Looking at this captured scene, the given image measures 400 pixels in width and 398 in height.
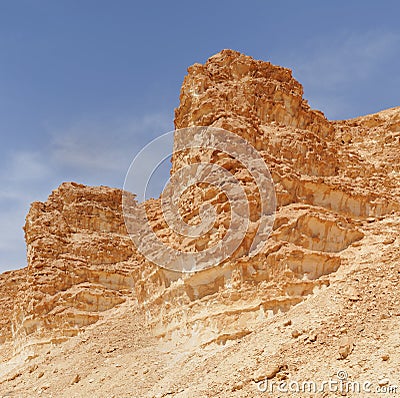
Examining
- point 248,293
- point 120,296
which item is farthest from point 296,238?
point 120,296

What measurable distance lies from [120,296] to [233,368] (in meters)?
23.8

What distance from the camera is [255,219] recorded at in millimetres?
19609

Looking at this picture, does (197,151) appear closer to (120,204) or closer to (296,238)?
(296,238)

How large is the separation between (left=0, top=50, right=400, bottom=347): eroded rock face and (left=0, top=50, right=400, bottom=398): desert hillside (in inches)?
2.5

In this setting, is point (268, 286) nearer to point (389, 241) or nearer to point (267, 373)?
point (389, 241)

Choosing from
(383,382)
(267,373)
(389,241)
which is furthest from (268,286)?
(383,382)

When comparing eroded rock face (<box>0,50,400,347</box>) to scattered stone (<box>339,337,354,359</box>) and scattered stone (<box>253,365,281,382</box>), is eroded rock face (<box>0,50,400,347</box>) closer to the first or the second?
scattered stone (<box>253,365,281,382</box>)

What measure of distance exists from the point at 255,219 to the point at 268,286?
8.56ft

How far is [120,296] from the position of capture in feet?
120

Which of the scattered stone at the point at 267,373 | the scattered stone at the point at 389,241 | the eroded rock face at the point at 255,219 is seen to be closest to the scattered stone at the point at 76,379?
the eroded rock face at the point at 255,219

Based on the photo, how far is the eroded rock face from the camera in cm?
1830

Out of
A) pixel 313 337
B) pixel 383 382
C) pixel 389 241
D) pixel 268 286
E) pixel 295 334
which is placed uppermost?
pixel 389 241

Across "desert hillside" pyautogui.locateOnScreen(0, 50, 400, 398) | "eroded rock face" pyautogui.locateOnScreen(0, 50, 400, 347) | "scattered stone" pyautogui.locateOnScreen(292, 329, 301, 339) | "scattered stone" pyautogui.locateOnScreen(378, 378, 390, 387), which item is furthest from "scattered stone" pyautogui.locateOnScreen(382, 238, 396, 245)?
"scattered stone" pyautogui.locateOnScreen(378, 378, 390, 387)

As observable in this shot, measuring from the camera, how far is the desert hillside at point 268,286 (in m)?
12.6
